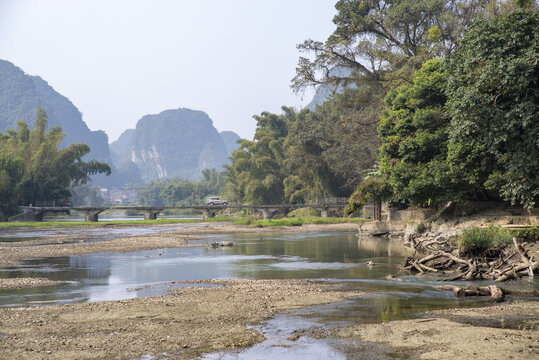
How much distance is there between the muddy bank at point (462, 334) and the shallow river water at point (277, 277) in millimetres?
992

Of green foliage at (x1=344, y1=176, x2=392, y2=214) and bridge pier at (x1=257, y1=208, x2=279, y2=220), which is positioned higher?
green foliage at (x1=344, y1=176, x2=392, y2=214)

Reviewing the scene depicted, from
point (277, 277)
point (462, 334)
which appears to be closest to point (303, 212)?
point (277, 277)

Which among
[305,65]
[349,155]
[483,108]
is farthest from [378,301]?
[349,155]

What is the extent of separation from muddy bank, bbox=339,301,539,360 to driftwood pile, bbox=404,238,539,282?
254 inches

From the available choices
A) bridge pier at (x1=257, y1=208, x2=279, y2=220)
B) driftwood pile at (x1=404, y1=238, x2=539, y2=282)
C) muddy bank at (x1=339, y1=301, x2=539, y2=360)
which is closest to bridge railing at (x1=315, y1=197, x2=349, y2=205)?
bridge pier at (x1=257, y1=208, x2=279, y2=220)

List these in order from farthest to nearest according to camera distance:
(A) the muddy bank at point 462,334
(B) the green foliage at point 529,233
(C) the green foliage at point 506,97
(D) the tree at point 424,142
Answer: (D) the tree at point 424,142 → (B) the green foliage at point 529,233 → (C) the green foliage at point 506,97 → (A) the muddy bank at point 462,334

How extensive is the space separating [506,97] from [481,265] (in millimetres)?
8268

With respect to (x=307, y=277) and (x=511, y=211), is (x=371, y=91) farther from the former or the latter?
(x=307, y=277)

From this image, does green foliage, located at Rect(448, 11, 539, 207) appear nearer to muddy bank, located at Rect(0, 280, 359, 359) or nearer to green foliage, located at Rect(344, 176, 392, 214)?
muddy bank, located at Rect(0, 280, 359, 359)

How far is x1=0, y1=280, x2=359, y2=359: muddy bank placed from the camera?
12.5 meters

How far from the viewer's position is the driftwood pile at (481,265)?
2211 cm

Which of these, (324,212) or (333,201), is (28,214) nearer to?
(324,212)

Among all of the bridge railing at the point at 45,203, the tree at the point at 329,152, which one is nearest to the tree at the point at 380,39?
the tree at the point at 329,152

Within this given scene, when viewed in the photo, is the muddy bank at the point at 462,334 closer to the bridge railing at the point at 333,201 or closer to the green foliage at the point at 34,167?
the bridge railing at the point at 333,201
